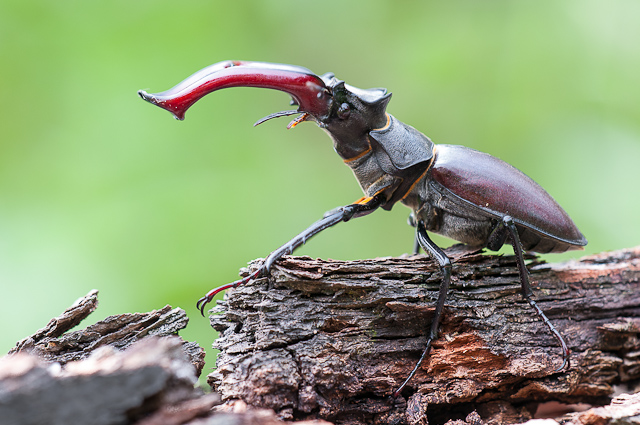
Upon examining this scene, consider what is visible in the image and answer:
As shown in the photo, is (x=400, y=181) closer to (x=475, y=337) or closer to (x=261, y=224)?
(x=475, y=337)

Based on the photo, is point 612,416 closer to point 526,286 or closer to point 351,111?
point 526,286

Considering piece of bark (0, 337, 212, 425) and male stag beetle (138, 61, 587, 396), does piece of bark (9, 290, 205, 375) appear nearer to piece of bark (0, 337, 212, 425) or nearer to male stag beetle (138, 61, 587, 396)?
piece of bark (0, 337, 212, 425)

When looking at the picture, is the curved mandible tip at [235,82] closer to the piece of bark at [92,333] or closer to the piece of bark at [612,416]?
the piece of bark at [92,333]

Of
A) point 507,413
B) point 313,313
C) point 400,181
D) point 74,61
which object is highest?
point 74,61

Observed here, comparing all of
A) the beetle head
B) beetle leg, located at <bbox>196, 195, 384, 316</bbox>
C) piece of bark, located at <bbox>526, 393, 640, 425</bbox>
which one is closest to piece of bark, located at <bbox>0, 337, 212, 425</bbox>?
beetle leg, located at <bbox>196, 195, 384, 316</bbox>

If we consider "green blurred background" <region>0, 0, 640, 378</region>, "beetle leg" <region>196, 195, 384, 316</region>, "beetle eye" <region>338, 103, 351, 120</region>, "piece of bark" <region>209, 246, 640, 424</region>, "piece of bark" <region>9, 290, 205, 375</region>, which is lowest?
"piece of bark" <region>209, 246, 640, 424</region>

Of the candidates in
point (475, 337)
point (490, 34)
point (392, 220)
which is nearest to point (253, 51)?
point (392, 220)

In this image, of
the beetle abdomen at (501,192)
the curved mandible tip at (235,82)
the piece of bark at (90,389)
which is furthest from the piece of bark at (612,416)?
the curved mandible tip at (235,82)

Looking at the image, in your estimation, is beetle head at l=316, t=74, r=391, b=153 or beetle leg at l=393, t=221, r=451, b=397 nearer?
beetle leg at l=393, t=221, r=451, b=397
